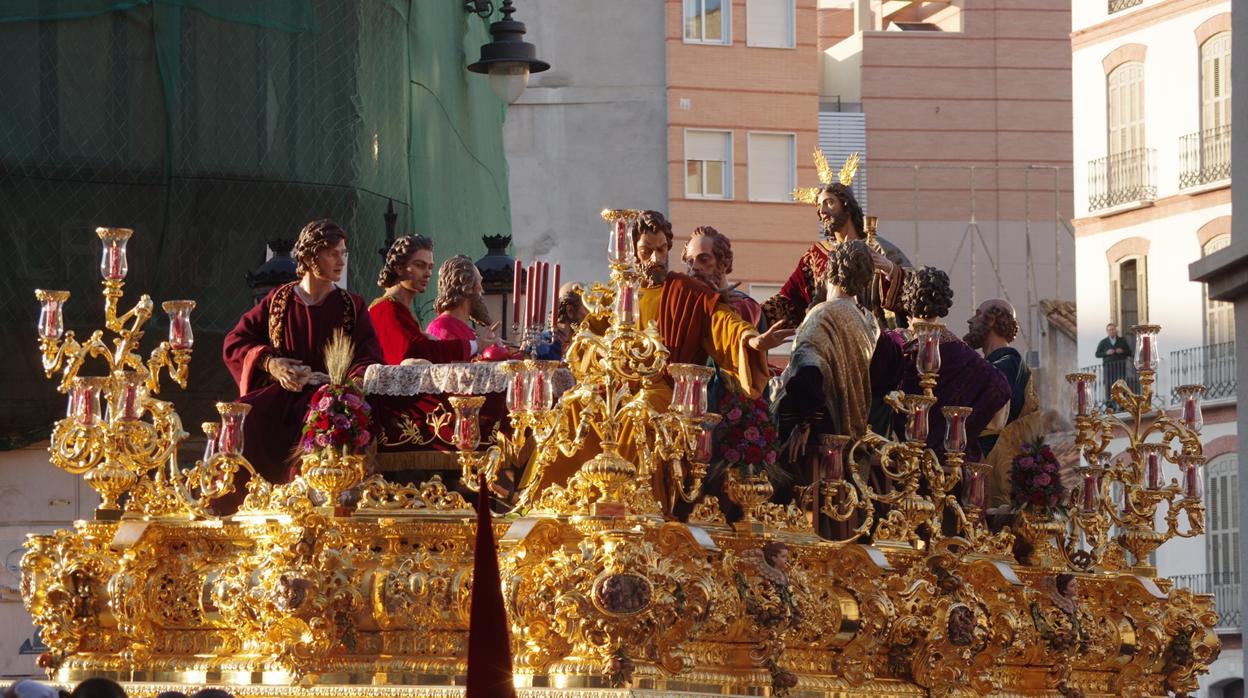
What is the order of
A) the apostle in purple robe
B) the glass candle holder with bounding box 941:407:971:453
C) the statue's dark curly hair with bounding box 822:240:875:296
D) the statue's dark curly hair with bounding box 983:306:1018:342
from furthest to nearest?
the statue's dark curly hair with bounding box 983:306:1018:342
the apostle in purple robe
the statue's dark curly hair with bounding box 822:240:875:296
the glass candle holder with bounding box 941:407:971:453

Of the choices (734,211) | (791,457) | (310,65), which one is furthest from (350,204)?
(734,211)

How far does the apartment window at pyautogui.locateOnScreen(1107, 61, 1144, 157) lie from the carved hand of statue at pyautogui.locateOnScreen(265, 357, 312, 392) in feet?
68.6

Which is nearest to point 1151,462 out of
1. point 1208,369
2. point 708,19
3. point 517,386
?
point 517,386

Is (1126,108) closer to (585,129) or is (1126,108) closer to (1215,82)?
(1215,82)

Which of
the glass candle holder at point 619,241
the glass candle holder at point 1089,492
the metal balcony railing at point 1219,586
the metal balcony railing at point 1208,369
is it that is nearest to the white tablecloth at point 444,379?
the glass candle holder at point 619,241

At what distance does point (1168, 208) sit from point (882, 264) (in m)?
17.4

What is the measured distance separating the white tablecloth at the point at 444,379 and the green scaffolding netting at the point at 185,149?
4467 mm

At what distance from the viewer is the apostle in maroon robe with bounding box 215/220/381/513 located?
14695mm

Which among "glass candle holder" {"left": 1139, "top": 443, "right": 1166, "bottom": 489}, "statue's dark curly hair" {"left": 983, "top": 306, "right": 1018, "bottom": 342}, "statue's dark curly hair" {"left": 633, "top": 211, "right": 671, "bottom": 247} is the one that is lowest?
"glass candle holder" {"left": 1139, "top": 443, "right": 1166, "bottom": 489}

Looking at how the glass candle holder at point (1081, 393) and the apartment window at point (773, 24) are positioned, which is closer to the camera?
the glass candle holder at point (1081, 393)

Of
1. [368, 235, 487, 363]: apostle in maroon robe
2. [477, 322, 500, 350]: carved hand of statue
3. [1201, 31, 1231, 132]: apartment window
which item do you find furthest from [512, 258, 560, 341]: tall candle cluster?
[1201, 31, 1231, 132]: apartment window

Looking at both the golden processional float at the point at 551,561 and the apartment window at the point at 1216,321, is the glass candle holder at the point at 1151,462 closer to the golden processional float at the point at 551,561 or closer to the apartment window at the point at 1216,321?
the golden processional float at the point at 551,561

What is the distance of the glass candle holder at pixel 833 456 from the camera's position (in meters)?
14.8

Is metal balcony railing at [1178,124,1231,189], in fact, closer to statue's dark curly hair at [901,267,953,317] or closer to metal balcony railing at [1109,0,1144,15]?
metal balcony railing at [1109,0,1144,15]
